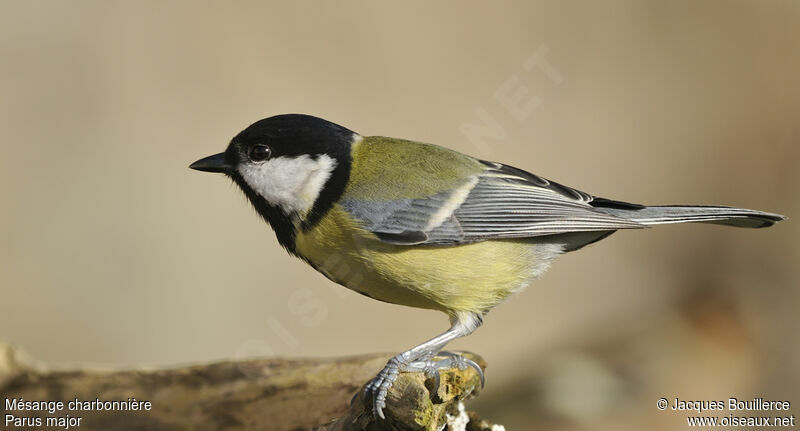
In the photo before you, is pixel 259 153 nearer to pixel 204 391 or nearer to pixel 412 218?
pixel 412 218

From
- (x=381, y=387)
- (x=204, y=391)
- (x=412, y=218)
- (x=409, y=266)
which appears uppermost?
(x=412, y=218)

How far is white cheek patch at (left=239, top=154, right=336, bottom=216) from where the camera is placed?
214 cm

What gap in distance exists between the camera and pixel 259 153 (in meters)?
2.16

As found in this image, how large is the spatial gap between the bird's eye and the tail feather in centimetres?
107

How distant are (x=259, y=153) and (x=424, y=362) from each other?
30.6 inches

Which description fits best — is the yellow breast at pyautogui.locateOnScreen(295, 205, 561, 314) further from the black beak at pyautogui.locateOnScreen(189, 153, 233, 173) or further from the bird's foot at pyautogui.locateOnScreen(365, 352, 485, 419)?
the black beak at pyautogui.locateOnScreen(189, 153, 233, 173)

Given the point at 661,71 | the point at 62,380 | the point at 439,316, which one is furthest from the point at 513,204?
the point at 661,71

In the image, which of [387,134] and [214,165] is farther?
[387,134]

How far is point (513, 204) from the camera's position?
2.24 m

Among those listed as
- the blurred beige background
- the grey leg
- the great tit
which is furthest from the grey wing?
the blurred beige background

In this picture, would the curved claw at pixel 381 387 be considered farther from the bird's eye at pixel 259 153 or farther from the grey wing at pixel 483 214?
the bird's eye at pixel 259 153

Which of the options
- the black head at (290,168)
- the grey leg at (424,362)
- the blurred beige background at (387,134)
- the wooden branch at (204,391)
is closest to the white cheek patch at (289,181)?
the black head at (290,168)

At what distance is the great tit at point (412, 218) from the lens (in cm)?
208

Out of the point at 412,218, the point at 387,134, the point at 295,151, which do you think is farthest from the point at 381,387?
the point at 387,134
